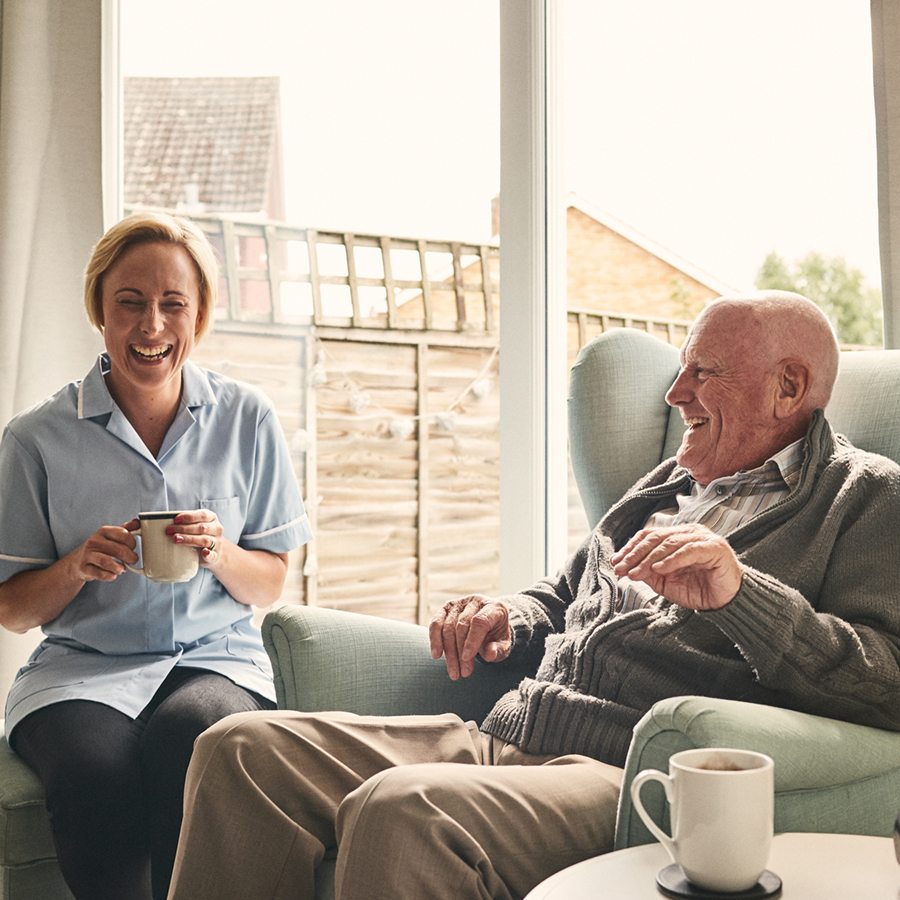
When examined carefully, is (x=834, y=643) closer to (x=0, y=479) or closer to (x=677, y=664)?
(x=677, y=664)

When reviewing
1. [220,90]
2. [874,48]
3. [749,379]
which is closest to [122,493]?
[749,379]

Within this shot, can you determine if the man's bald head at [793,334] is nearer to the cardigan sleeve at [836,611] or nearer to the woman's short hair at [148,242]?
the cardigan sleeve at [836,611]

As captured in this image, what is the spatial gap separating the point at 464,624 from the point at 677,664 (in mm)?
354

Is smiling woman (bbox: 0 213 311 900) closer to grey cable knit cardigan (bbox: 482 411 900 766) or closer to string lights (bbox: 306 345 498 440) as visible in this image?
grey cable knit cardigan (bbox: 482 411 900 766)

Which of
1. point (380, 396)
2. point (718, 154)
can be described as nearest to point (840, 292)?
point (718, 154)

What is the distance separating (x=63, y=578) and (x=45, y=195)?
4.39 ft

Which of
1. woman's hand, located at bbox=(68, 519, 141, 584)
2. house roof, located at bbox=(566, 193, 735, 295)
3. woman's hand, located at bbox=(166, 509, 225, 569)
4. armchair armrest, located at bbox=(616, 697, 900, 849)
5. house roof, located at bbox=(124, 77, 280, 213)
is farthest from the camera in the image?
house roof, located at bbox=(124, 77, 280, 213)

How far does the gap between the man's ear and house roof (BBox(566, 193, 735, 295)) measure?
74 cm

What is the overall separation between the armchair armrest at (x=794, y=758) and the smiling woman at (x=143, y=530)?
0.79 metres

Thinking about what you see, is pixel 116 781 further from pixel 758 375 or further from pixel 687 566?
pixel 758 375

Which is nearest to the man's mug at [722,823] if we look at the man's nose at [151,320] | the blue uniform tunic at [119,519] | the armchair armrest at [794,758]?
the armchair armrest at [794,758]

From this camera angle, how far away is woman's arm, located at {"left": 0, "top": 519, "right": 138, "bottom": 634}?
1677mm

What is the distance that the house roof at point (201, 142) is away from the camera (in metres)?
2.71

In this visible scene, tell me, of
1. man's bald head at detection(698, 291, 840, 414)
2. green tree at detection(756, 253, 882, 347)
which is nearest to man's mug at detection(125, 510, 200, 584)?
man's bald head at detection(698, 291, 840, 414)
